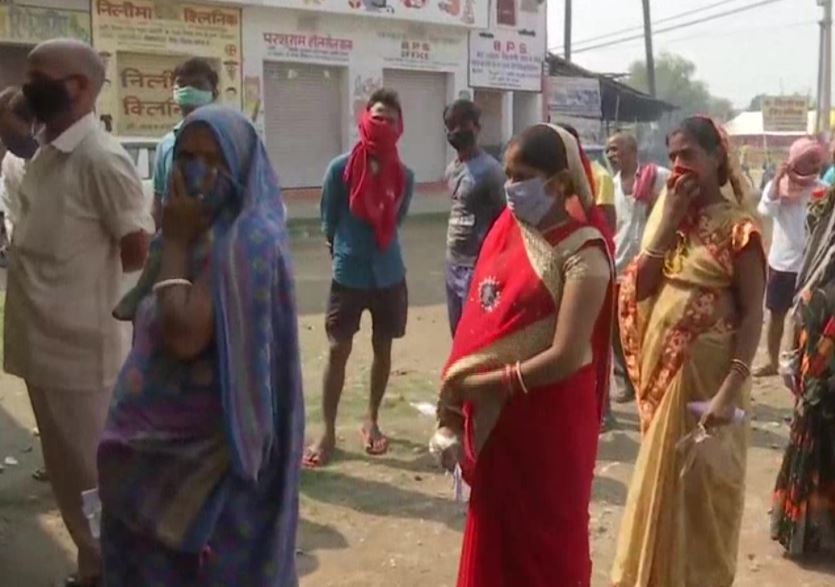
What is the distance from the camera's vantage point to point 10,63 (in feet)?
62.8

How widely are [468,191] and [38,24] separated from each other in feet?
47.8

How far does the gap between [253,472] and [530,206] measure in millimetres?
1086

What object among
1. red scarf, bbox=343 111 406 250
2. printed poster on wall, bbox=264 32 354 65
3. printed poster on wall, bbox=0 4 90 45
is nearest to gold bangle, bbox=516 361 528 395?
red scarf, bbox=343 111 406 250

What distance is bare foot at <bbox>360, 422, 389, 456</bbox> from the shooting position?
625 cm

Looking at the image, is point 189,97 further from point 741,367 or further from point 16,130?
point 741,367

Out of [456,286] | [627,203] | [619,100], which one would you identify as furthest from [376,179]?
[619,100]

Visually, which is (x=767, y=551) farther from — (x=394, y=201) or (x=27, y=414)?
(x=27, y=414)

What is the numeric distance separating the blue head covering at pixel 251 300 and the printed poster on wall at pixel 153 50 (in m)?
17.1

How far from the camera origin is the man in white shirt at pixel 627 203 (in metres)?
7.29

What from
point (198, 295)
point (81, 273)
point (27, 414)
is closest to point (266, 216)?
point (198, 295)

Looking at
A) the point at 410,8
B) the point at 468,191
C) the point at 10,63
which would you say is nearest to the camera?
the point at 468,191

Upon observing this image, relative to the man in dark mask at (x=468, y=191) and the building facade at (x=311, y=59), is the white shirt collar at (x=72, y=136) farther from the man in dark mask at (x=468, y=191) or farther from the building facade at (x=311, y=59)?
the building facade at (x=311, y=59)

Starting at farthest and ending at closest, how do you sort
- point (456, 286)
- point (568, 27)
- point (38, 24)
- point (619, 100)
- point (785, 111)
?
point (568, 27) → point (619, 100) → point (785, 111) → point (38, 24) → point (456, 286)

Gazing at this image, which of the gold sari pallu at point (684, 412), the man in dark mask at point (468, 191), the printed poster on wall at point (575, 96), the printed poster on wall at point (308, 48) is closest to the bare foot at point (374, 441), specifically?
the man in dark mask at point (468, 191)
